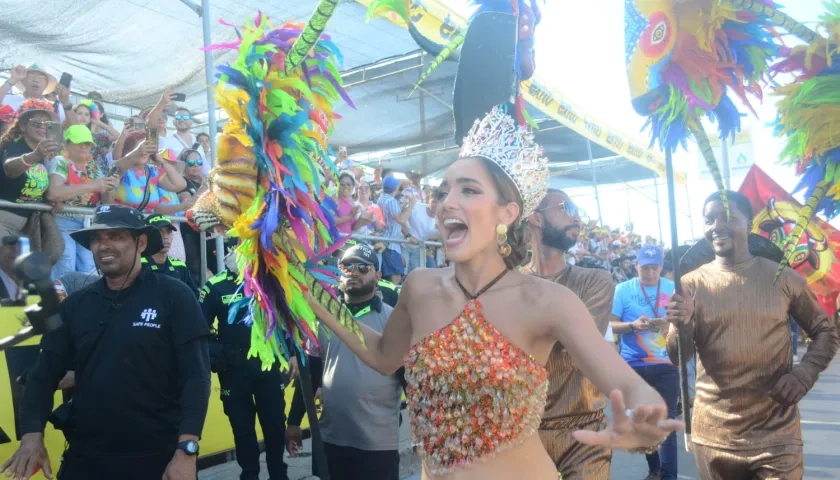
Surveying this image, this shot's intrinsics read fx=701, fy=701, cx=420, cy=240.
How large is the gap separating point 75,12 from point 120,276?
5192 mm

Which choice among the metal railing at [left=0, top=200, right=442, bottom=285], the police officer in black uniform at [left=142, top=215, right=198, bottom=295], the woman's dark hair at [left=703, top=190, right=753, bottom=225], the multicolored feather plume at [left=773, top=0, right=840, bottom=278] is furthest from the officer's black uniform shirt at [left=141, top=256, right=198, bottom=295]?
the multicolored feather plume at [left=773, top=0, right=840, bottom=278]

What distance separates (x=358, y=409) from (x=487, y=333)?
77.9 inches

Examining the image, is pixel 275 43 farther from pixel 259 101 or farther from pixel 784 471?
pixel 784 471

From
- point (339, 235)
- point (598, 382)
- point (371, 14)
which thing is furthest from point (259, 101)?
point (598, 382)

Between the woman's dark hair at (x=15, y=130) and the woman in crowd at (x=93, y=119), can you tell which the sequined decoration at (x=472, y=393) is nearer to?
the woman's dark hair at (x=15, y=130)

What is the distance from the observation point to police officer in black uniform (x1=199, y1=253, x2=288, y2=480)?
495 centimetres

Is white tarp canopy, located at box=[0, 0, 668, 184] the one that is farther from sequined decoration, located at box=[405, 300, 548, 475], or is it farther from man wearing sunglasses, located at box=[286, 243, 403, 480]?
sequined decoration, located at box=[405, 300, 548, 475]

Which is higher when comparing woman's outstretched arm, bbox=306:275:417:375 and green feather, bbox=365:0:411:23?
green feather, bbox=365:0:411:23

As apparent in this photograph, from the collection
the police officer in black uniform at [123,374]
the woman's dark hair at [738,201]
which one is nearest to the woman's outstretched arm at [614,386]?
the police officer in black uniform at [123,374]

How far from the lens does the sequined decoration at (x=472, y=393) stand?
2299mm

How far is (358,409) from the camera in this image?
4133mm

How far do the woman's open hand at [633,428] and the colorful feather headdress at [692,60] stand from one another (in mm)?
2026

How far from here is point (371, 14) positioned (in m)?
3.03

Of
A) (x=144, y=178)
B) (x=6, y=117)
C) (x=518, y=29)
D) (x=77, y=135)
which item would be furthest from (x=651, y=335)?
(x=6, y=117)
